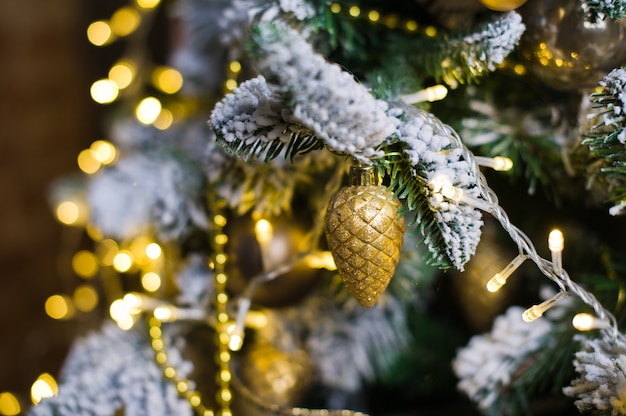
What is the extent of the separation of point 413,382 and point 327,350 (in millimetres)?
124

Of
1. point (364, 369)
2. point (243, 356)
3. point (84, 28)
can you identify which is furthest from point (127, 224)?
point (84, 28)

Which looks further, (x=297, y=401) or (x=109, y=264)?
(x=109, y=264)

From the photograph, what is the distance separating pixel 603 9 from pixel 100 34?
55cm

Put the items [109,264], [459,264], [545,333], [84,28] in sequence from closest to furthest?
[459,264] → [545,333] → [109,264] → [84,28]

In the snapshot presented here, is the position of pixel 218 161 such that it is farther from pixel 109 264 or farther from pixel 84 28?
pixel 84 28

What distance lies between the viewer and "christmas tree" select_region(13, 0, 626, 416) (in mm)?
340

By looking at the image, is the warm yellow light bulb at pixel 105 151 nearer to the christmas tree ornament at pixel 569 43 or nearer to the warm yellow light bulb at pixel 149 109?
the warm yellow light bulb at pixel 149 109

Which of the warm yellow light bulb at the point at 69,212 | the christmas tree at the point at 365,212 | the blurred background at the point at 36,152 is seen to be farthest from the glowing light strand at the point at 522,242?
the blurred background at the point at 36,152

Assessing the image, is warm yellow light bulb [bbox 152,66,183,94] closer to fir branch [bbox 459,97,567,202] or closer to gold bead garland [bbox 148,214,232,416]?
gold bead garland [bbox 148,214,232,416]

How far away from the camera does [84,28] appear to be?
1094 mm

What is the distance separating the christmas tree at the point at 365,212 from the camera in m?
0.34

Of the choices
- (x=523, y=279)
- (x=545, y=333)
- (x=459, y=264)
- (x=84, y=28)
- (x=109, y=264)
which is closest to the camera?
(x=459, y=264)

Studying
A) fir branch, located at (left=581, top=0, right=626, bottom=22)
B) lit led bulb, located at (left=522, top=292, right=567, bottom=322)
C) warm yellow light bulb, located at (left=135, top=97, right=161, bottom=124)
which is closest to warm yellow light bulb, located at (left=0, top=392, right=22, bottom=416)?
warm yellow light bulb, located at (left=135, top=97, right=161, bottom=124)

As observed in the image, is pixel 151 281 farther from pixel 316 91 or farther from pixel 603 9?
pixel 603 9
